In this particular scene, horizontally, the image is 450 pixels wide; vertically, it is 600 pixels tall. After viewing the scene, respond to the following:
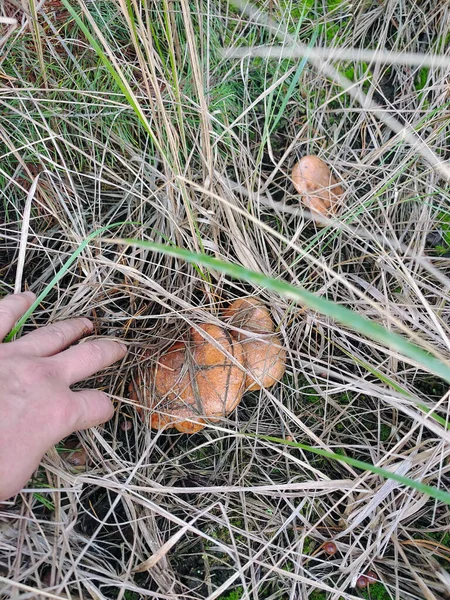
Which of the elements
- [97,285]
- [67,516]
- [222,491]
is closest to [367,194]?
[97,285]

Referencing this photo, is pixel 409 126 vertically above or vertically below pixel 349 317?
below

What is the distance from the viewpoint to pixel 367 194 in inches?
72.9

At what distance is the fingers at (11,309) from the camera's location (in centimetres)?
153

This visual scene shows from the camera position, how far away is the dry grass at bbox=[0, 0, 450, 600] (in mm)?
1568

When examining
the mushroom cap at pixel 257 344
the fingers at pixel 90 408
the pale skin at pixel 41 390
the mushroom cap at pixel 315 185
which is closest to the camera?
the pale skin at pixel 41 390

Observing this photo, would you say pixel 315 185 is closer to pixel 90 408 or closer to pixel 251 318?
pixel 251 318

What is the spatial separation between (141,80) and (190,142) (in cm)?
36

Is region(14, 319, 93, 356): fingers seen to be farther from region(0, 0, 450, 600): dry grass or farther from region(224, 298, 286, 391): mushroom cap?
region(224, 298, 286, 391): mushroom cap

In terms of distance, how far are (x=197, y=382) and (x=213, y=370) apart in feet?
0.22

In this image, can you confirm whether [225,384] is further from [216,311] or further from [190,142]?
[190,142]

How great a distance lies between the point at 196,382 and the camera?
161cm

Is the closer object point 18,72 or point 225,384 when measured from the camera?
point 225,384

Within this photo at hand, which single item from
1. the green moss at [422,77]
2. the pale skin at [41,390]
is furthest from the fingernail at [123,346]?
the green moss at [422,77]

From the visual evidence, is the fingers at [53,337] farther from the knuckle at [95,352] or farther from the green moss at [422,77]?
the green moss at [422,77]
